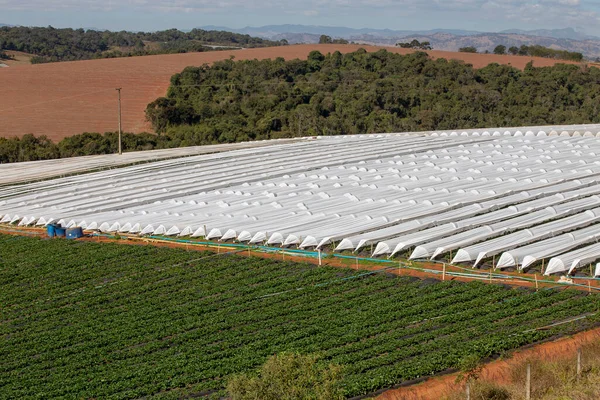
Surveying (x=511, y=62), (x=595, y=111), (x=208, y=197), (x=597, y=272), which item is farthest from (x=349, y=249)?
(x=511, y=62)

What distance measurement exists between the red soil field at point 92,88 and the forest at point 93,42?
17.2m

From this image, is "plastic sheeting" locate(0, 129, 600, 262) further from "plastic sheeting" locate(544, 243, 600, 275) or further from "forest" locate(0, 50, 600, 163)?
"forest" locate(0, 50, 600, 163)

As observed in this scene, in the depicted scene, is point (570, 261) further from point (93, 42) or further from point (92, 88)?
point (93, 42)

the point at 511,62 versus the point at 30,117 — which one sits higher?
the point at 511,62

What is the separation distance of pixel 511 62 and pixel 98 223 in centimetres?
6313

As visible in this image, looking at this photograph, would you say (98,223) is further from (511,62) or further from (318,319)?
(511,62)

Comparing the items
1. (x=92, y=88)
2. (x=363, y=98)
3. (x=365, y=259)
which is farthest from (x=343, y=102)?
(x=365, y=259)

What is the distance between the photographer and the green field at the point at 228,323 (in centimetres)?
1469

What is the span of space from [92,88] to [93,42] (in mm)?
66594

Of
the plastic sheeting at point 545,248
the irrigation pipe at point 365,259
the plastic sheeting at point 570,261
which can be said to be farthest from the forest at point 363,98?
the plastic sheeting at point 570,261

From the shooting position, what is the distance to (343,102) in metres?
62.7

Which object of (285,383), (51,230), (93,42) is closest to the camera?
(285,383)

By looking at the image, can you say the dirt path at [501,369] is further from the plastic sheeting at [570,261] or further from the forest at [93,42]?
→ the forest at [93,42]

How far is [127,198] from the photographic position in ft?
104
